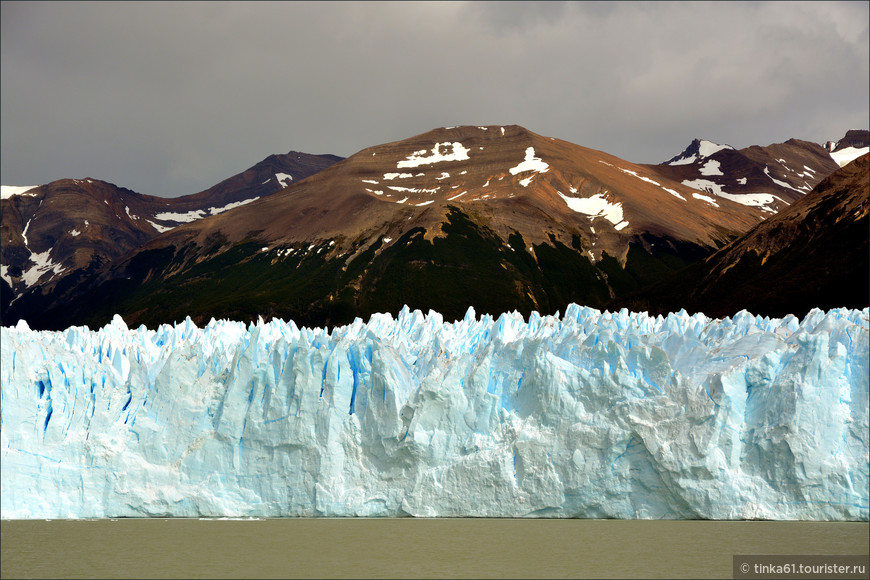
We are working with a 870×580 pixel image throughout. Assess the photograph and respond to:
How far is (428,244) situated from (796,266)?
206ft

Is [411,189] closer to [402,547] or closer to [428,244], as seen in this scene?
[428,244]

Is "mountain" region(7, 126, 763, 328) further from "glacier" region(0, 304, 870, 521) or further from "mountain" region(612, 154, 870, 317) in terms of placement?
"glacier" region(0, 304, 870, 521)

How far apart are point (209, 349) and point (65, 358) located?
17.5 ft

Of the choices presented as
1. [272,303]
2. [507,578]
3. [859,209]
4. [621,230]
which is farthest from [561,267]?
[507,578]

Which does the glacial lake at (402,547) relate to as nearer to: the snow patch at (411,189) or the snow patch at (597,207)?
the snow patch at (597,207)

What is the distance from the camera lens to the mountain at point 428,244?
445 feet

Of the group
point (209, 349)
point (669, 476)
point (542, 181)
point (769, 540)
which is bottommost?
point (769, 540)

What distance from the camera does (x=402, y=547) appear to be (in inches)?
890

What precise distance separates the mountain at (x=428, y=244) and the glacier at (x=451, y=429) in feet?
321

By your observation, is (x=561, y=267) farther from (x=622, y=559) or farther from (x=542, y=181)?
(x=622, y=559)

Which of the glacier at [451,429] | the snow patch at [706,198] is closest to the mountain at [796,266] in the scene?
the glacier at [451,429]

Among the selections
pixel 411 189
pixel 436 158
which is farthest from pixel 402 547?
pixel 436 158

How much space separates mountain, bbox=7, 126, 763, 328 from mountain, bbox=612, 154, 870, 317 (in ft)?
86.1

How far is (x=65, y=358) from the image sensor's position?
27125mm
